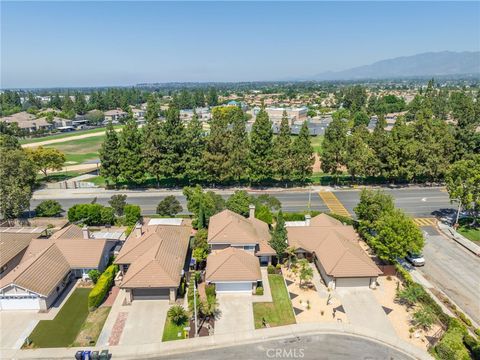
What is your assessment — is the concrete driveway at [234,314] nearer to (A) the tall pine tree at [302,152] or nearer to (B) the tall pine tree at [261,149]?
(B) the tall pine tree at [261,149]

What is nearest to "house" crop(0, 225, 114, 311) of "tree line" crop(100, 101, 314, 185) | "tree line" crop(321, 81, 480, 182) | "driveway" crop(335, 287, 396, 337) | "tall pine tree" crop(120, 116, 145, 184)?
"tall pine tree" crop(120, 116, 145, 184)

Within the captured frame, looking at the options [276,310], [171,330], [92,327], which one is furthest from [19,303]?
[276,310]

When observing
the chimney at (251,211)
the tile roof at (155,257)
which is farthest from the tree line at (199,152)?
the tile roof at (155,257)

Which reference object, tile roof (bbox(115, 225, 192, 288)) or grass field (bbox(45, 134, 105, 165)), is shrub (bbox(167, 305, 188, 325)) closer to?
tile roof (bbox(115, 225, 192, 288))

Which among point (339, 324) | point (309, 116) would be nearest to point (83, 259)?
point (339, 324)

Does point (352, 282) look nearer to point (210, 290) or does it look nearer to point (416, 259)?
point (416, 259)

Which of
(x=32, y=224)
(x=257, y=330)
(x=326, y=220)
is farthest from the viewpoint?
(x=32, y=224)

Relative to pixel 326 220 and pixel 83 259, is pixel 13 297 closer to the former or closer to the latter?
pixel 83 259
